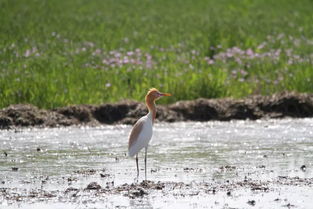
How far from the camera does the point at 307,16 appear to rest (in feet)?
94.2

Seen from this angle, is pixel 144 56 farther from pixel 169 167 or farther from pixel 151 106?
pixel 169 167

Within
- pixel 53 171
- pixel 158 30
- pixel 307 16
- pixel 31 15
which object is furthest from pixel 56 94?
pixel 307 16

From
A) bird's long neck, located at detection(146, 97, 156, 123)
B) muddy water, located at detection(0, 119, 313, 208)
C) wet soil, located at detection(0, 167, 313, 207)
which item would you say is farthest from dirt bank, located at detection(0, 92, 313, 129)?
wet soil, located at detection(0, 167, 313, 207)

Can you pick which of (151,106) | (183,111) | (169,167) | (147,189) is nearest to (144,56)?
(183,111)

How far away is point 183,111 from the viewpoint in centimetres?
1474

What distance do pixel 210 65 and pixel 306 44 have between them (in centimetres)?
386

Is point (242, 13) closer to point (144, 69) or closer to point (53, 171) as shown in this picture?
point (144, 69)

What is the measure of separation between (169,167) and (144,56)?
372 inches

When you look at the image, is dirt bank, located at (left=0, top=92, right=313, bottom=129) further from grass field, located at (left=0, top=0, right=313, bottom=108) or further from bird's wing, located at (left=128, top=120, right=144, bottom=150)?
bird's wing, located at (left=128, top=120, right=144, bottom=150)

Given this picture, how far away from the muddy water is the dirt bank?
1.15ft

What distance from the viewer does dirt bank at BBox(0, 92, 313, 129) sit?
14.1m

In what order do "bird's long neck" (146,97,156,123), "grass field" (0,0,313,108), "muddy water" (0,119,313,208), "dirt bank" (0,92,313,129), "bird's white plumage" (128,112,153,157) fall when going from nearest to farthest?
"muddy water" (0,119,313,208)
"bird's white plumage" (128,112,153,157)
"bird's long neck" (146,97,156,123)
"dirt bank" (0,92,313,129)
"grass field" (0,0,313,108)

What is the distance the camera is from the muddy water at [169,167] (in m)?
8.18

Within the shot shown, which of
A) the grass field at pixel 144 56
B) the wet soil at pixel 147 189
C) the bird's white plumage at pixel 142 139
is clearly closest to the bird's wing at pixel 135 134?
the bird's white plumage at pixel 142 139
